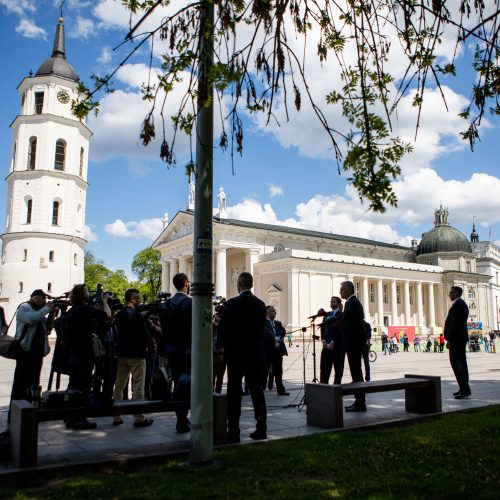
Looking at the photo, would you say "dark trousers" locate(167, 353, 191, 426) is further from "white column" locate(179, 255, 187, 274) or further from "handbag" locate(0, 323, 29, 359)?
"white column" locate(179, 255, 187, 274)

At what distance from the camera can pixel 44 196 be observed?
5016 centimetres

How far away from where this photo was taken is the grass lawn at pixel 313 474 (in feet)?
14.3

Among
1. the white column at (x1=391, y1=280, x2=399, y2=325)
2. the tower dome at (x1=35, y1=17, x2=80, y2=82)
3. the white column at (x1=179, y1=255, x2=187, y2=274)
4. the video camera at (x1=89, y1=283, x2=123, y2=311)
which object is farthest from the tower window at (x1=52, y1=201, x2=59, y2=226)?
the video camera at (x1=89, y1=283, x2=123, y2=311)

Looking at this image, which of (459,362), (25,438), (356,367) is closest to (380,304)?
(459,362)

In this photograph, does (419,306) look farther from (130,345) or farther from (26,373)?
(26,373)

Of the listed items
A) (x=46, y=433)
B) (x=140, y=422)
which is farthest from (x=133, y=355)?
(x=46, y=433)

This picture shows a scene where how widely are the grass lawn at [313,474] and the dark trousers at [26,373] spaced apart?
2652 mm

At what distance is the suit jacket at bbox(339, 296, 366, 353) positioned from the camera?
8.62 m

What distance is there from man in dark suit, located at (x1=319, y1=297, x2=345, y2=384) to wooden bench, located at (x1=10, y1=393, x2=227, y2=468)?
11.1 feet

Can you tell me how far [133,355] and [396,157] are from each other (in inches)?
191

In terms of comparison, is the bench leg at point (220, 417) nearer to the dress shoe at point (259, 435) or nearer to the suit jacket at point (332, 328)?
the dress shoe at point (259, 435)

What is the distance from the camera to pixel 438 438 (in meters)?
6.31

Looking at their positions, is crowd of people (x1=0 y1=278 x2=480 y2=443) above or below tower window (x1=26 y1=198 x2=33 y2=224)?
below

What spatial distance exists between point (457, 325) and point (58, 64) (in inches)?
2126
